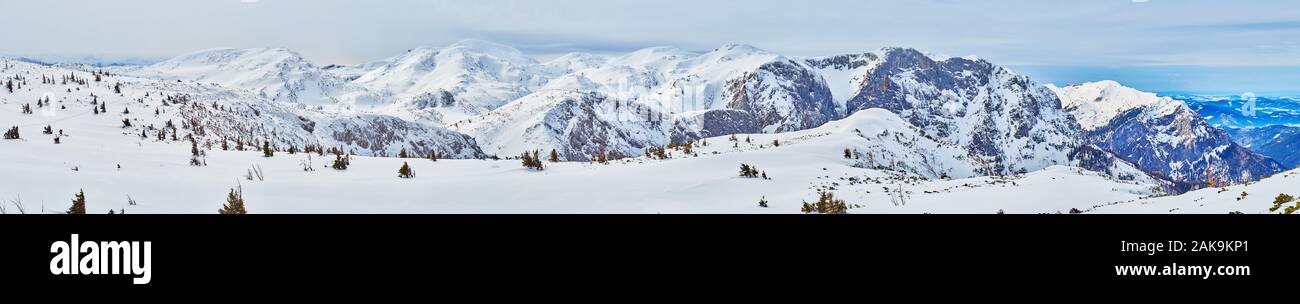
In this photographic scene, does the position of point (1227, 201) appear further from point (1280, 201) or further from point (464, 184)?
point (464, 184)

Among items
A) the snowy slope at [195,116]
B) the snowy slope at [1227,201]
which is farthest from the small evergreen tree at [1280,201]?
the snowy slope at [195,116]

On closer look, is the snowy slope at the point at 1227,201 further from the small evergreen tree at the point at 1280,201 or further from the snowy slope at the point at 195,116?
the snowy slope at the point at 195,116

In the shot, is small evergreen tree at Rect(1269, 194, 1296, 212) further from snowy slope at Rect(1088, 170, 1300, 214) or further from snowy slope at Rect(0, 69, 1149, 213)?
snowy slope at Rect(0, 69, 1149, 213)

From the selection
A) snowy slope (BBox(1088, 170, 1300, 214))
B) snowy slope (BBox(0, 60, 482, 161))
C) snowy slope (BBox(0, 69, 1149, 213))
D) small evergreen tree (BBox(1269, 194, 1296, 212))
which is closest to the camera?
small evergreen tree (BBox(1269, 194, 1296, 212))

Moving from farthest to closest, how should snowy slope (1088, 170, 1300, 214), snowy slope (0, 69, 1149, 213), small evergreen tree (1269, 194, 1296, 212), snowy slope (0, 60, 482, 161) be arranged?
1. snowy slope (0, 60, 482, 161)
2. snowy slope (0, 69, 1149, 213)
3. snowy slope (1088, 170, 1300, 214)
4. small evergreen tree (1269, 194, 1296, 212)

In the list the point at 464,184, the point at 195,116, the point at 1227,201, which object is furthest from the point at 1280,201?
the point at 195,116

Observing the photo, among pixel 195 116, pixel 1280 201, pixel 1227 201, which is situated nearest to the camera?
pixel 1280 201

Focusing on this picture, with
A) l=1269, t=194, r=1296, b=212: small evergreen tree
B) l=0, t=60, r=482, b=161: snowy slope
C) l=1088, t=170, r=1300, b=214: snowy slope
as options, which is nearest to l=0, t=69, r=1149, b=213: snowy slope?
l=1088, t=170, r=1300, b=214: snowy slope

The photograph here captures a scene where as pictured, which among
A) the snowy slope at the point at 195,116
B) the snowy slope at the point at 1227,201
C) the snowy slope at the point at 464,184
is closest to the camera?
the snowy slope at the point at 1227,201

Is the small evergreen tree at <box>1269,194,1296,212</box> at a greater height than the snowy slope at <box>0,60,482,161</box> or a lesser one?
lesser
